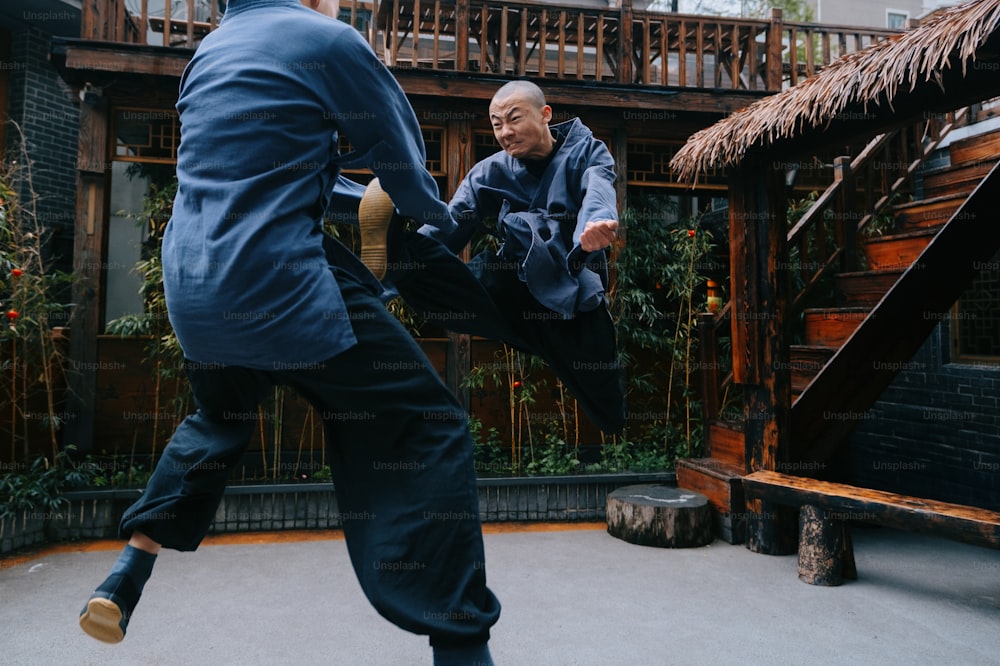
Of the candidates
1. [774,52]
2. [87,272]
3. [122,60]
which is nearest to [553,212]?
[87,272]

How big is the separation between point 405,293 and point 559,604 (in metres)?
2.62

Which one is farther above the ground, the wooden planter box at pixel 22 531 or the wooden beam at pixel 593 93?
the wooden beam at pixel 593 93

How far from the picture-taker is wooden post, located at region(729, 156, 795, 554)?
5031mm

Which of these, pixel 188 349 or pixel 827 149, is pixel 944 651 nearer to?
pixel 827 149

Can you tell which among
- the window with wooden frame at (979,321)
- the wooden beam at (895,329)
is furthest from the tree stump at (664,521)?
the window with wooden frame at (979,321)

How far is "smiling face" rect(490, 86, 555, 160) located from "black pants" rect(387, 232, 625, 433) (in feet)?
1.17

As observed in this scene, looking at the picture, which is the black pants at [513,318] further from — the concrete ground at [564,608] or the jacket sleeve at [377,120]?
the concrete ground at [564,608]

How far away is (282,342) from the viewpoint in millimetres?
1478

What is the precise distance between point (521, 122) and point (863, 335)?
3895 millimetres

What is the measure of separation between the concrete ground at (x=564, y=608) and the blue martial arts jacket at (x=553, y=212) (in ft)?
6.63

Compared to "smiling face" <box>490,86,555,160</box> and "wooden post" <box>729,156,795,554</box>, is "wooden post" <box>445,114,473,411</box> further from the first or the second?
"smiling face" <box>490,86,555,160</box>

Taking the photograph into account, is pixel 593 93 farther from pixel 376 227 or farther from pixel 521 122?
pixel 376 227

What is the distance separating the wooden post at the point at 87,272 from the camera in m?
5.77

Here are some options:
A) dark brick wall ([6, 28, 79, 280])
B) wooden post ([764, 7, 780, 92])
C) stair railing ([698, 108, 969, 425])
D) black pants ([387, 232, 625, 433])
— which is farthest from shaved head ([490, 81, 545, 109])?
dark brick wall ([6, 28, 79, 280])
